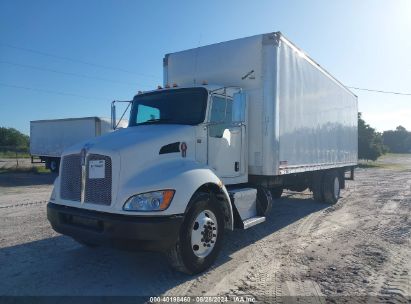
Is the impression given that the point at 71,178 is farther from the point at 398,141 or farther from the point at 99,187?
the point at 398,141

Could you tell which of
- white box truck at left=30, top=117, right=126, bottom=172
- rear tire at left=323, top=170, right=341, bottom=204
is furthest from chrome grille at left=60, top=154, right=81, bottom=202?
white box truck at left=30, top=117, right=126, bottom=172

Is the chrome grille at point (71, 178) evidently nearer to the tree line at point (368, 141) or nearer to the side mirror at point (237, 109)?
the side mirror at point (237, 109)

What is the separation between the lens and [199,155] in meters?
5.72

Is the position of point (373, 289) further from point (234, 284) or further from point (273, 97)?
point (273, 97)

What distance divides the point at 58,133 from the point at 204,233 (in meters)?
24.0

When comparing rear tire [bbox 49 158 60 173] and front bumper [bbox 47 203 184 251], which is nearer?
front bumper [bbox 47 203 184 251]

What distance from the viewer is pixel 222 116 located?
6266mm

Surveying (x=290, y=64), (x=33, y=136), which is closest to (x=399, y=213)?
(x=290, y=64)

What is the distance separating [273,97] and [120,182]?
3798mm

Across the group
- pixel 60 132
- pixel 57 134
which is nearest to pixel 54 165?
pixel 57 134

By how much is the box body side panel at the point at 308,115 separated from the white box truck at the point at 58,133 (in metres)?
15.7

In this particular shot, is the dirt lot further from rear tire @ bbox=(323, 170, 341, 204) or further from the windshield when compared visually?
rear tire @ bbox=(323, 170, 341, 204)

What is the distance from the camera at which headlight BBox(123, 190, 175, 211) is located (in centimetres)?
444

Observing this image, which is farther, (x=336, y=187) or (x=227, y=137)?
(x=336, y=187)
